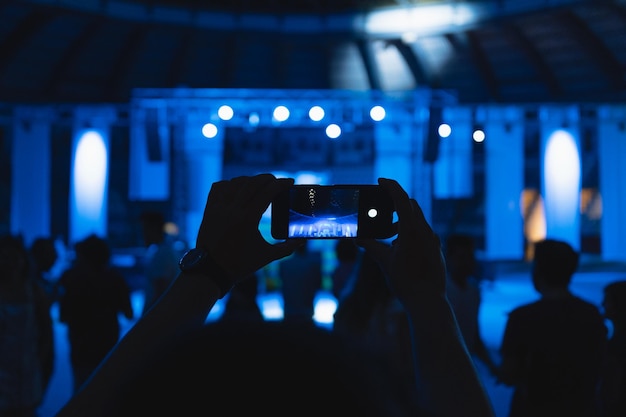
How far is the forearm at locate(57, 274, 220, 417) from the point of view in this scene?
85 cm

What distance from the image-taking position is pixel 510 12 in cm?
1170

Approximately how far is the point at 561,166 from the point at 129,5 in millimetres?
11355

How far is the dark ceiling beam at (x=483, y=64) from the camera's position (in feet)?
45.8

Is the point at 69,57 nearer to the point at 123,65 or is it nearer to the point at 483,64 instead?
the point at 123,65

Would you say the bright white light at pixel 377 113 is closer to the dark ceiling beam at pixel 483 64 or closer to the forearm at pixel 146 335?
the dark ceiling beam at pixel 483 64

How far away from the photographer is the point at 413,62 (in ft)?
48.8

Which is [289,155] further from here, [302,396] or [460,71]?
[302,396]

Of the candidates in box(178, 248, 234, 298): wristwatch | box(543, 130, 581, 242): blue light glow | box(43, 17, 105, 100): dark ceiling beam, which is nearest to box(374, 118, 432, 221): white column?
box(543, 130, 581, 242): blue light glow

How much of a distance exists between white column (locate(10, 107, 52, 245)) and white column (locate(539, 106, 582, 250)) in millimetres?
13112

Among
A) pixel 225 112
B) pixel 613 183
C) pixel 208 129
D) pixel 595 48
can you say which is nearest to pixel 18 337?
pixel 208 129

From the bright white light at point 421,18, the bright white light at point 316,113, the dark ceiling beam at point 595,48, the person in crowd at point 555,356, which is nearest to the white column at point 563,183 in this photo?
the dark ceiling beam at point 595,48

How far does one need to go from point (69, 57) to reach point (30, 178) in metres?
3.39

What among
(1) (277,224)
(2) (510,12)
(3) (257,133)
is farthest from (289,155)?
(1) (277,224)

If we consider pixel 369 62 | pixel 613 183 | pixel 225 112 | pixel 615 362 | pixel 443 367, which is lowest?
pixel 615 362
